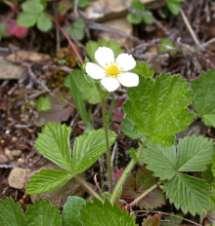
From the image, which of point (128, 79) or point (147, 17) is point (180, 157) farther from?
point (147, 17)

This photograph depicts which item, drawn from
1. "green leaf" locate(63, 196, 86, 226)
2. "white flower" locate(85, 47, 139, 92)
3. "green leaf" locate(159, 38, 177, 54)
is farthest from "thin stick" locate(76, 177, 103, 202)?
"green leaf" locate(159, 38, 177, 54)

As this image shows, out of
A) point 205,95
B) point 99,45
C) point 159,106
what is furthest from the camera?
point 99,45

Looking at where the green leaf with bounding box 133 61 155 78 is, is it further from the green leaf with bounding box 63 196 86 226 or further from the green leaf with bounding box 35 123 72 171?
the green leaf with bounding box 63 196 86 226

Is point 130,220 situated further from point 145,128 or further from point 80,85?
point 80,85

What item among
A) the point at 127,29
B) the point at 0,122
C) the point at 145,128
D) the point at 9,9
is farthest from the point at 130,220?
the point at 9,9

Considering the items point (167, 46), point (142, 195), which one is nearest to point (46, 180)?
point (142, 195)

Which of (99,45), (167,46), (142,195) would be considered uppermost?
(99,45)
